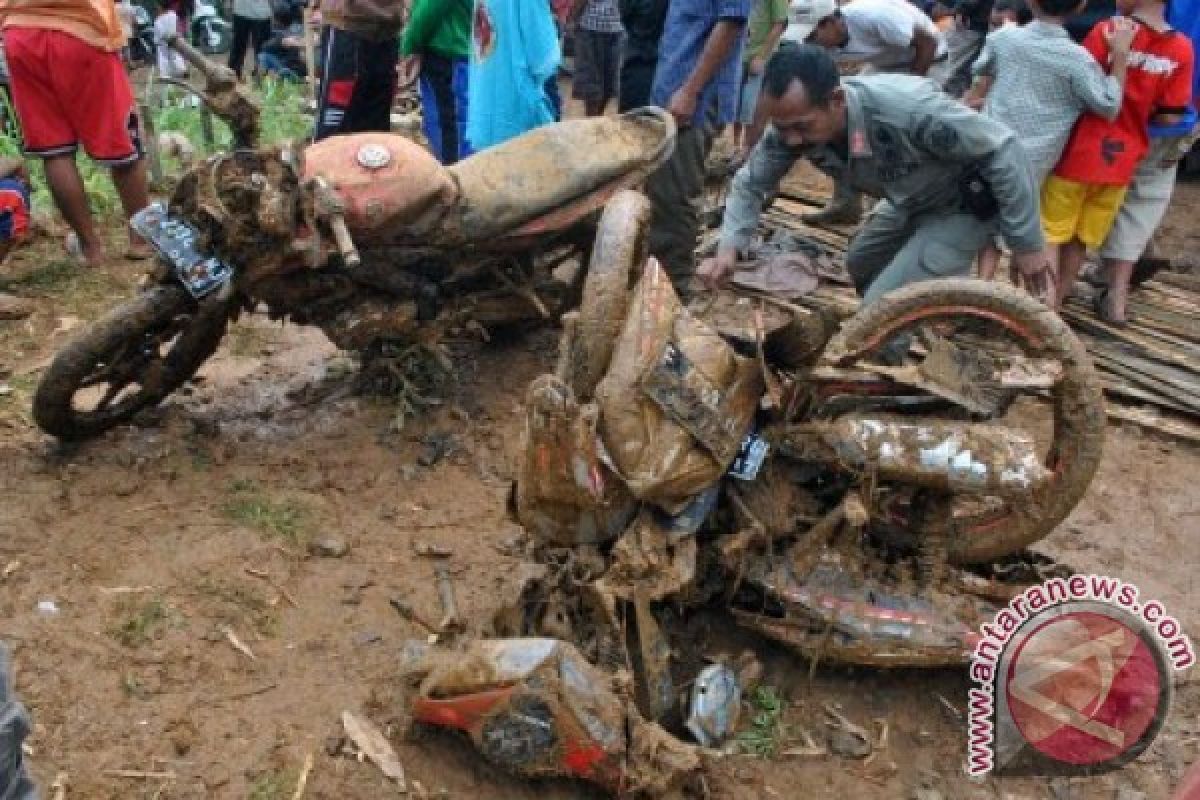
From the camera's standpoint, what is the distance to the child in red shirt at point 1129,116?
5.27m

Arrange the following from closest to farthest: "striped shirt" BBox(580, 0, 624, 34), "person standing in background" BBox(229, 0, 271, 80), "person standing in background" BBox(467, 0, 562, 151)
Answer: "person standing in background" BBox(467, 0, 562, 151)
"striped shirt" BBox(580, 0, 624, 34)
"person standing in background" BBox(229, 0, 271, 80)

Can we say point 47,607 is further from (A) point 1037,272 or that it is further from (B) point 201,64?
(A) point 1037,272

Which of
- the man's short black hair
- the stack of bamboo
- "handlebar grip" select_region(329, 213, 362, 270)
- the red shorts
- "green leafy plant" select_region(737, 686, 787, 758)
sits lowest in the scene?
the stack of bamboo

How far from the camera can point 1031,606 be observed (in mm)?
2947

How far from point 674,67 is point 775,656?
3.04m

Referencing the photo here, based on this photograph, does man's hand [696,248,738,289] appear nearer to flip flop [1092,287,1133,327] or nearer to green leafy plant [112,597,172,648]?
green leafy plant [112,597,172,648]

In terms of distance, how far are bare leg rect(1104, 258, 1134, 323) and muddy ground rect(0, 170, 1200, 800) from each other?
1.06 metres

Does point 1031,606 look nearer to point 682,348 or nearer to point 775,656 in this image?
point 775,656

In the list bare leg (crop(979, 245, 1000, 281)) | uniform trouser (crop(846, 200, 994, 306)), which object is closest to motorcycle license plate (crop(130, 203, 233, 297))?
uniform trouser (crop(846, 200, 994, 306))

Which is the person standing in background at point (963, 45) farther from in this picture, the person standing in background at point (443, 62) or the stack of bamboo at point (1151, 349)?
the person standing in background at point (443, 62)

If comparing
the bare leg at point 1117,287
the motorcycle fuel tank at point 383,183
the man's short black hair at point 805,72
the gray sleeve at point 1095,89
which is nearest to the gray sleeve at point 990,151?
the man's short black hair at point 805,72

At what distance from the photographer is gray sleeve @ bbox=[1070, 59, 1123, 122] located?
5059mm

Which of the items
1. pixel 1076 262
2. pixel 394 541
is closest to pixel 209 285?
pixel 394 541

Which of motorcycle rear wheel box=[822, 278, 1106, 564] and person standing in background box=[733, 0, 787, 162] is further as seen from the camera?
person standing in background box=[733, 0, 787, 162]
